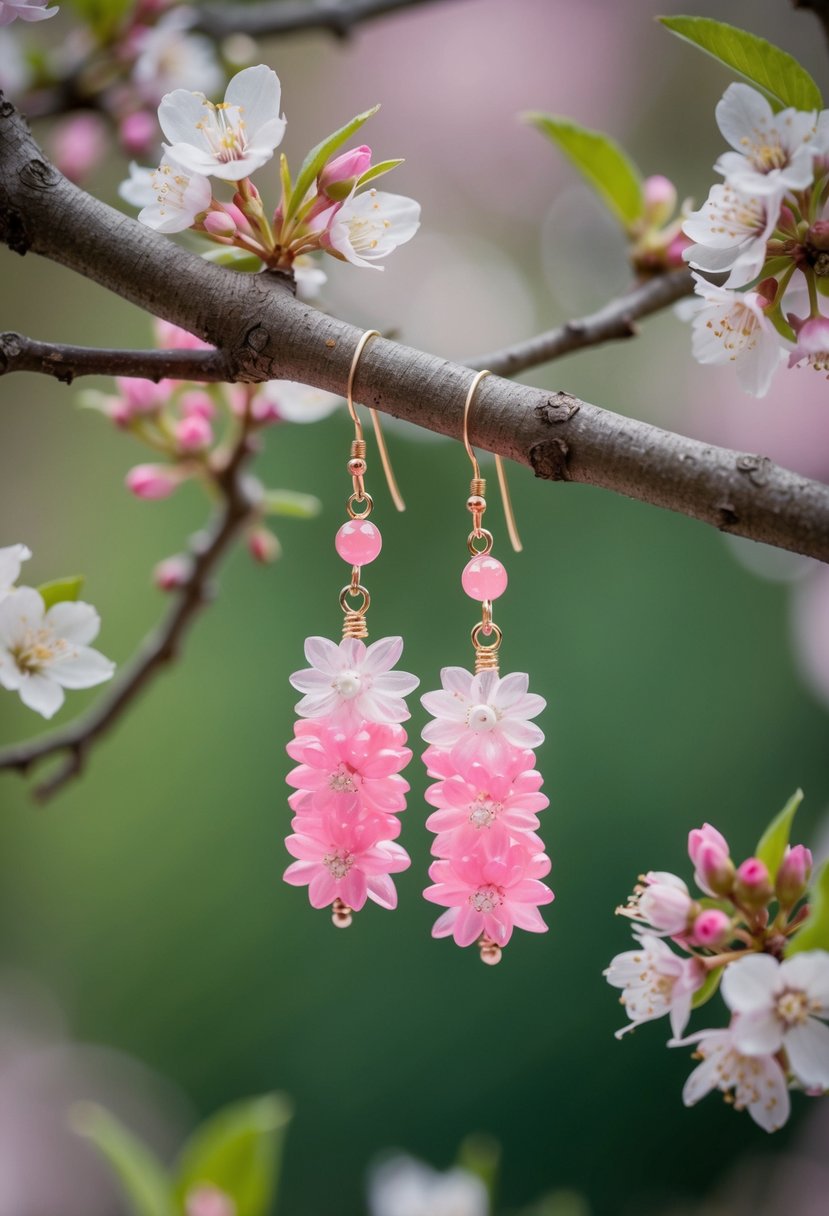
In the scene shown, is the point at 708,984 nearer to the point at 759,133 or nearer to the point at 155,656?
the point at 759,133

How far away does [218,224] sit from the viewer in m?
0.49

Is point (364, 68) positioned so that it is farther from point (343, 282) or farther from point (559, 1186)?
point (559, 1186)

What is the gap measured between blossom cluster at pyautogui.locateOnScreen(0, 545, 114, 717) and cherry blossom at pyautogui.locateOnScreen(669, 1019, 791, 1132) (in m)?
0.33

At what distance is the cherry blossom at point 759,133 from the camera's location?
44 cm

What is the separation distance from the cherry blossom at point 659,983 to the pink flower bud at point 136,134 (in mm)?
851

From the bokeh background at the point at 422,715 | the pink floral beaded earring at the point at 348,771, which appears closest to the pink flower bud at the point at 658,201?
the pink floral beaded earring at the point at 348,771

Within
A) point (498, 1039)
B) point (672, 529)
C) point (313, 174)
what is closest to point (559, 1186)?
point (498, 1039)

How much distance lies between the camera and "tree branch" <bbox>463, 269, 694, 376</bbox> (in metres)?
0.63

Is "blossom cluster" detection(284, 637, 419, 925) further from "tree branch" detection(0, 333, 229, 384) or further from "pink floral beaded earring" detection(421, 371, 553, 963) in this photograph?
"tree branch" detection(0, 333, 229, 384)

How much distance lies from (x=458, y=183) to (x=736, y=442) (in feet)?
2.50

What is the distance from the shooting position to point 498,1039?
184cm

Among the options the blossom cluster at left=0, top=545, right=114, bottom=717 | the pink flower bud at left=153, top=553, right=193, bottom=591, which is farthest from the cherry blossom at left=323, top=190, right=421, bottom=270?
the pink flower bud at left=153, top=553, right=193, bottom=591

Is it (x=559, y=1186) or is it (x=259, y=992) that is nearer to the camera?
(x=559, y=1186)

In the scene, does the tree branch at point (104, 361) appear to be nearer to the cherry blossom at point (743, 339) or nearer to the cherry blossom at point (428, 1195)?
the cherry blossom at point (743, 339)
